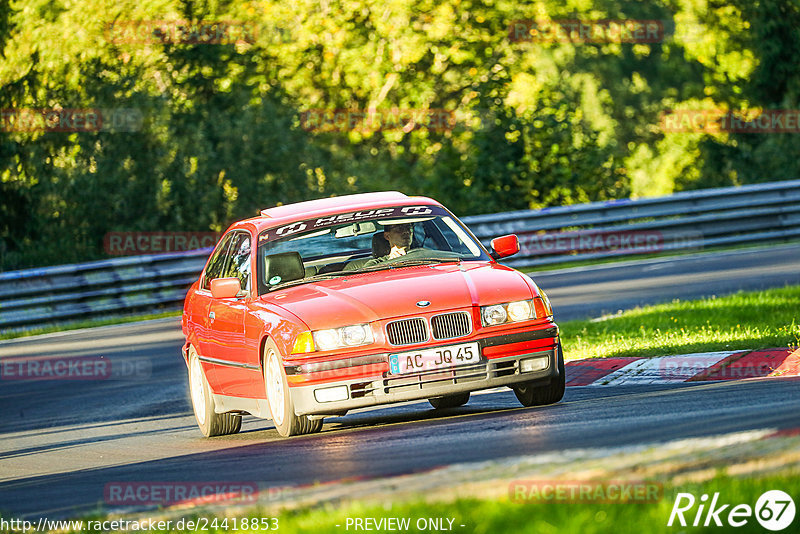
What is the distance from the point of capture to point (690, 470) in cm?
543

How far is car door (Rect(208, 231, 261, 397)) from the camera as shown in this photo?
32.5ft

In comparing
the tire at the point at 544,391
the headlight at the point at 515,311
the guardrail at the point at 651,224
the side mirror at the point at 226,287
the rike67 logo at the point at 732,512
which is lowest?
the guardrail at the point at 651,224

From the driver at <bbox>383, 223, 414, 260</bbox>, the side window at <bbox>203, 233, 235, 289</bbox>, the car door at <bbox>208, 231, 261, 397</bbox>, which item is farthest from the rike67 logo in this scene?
the side window at <bbox>203, 233, 235, 289</bbox>

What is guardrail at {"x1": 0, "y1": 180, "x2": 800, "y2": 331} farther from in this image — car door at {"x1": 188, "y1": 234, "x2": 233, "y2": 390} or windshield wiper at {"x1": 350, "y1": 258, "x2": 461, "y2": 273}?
windshield wiper at {"x1": 350, "y1": 258, "x2": 461, "y2": 273}

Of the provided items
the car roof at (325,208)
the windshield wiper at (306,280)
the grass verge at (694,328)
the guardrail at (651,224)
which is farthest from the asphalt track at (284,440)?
the guardrail at (651,224)

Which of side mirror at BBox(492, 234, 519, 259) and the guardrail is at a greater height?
side mirror at BBox(492, 234, 519, 259)

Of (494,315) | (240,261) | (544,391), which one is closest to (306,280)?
(240,261)

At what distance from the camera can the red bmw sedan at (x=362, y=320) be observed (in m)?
8.78

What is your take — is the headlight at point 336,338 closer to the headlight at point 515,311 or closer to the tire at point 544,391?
the headlight at point 515,311

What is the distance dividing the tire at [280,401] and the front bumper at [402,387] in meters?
0.12

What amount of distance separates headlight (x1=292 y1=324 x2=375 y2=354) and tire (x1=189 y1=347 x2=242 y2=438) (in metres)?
2.08

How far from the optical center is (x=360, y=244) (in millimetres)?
10414

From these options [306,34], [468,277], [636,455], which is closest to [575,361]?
[468,277]

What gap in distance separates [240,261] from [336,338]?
2143 mm
